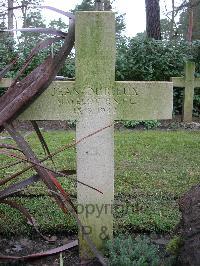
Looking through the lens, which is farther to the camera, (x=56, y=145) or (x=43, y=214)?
(x=56, y=145)

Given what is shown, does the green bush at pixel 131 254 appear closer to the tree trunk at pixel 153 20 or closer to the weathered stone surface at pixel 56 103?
the weathered stone surface at pixel 56 103

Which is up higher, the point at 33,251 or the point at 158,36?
the point at 158,36

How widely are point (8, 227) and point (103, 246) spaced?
2.39 feet

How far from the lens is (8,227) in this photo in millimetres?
3059

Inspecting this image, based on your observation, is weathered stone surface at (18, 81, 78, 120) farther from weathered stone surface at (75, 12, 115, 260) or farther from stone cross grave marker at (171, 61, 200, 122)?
stone cross grave marker at (171, 61, 200, 122)

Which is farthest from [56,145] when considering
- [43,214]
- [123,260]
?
[123,260]

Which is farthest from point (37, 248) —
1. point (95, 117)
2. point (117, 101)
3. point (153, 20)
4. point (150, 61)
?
point (153, 20)

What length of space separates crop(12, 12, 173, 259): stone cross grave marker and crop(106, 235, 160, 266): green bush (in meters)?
0.22

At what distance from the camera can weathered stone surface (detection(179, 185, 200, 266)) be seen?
6.82ft

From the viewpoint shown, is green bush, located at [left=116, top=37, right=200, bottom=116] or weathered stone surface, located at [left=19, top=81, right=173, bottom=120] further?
green bush, located at [left=116, top=37, right=200, bottom=116]

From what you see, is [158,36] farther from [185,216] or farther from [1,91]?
[185,216]

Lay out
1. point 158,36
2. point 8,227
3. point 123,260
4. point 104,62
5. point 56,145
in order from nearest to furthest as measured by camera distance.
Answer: point 123,260 < point 104,62 < point 8,227 < point 56,145 < point 158,36

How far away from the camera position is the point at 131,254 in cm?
237

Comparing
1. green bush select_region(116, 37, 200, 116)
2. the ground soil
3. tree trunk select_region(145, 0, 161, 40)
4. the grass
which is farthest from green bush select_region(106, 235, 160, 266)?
tree trunk select_region(145, 0, 161, 40)
